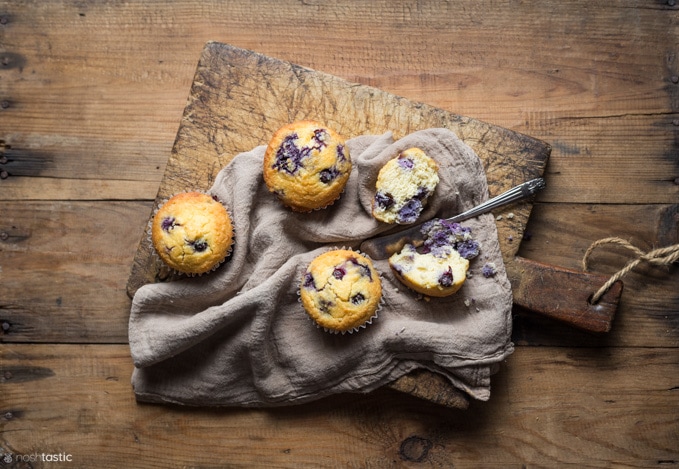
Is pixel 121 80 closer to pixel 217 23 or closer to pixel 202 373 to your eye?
pixel 217 23

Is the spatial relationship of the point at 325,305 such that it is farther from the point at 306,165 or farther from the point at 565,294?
the point at 565,294

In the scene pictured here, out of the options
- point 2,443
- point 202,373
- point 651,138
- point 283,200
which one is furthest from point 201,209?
point 651,138

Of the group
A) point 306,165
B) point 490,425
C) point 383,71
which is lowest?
point 490,425

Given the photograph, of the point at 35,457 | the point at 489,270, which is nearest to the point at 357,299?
the point at 489,270

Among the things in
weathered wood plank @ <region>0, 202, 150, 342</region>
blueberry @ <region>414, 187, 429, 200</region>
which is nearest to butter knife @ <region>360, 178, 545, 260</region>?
blueberry @ <region>414, 187, 429, 200</region>

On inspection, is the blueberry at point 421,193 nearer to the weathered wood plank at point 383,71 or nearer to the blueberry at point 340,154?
the blueberry at point 340,154

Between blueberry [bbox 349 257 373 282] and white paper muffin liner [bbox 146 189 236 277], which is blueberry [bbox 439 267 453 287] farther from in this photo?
white paper muffin liner [bbox 146 189 236 277]

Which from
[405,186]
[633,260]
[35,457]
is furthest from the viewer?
[35,457]
